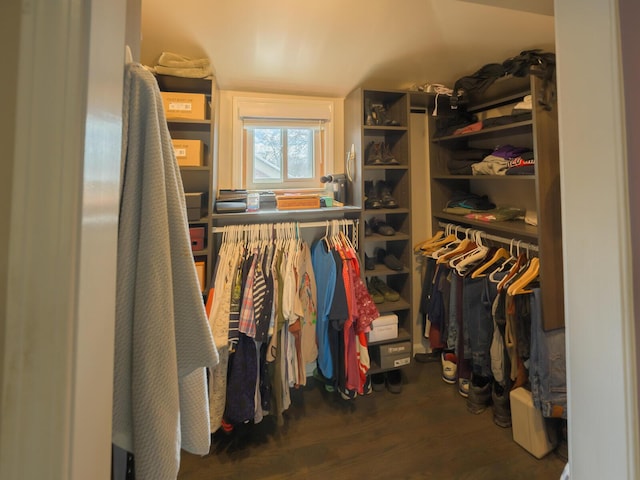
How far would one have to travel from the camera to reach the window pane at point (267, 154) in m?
2.22

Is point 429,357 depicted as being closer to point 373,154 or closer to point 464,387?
point 464,387

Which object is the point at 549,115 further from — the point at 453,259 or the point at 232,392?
the point at 232,392

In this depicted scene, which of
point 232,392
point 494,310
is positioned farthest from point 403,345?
point 232,392

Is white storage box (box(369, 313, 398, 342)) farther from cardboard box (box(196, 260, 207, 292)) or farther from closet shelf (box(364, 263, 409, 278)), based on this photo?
cardboard box (box(196, 260, 207, 292))

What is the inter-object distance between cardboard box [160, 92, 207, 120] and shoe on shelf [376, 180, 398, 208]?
1.30 metres

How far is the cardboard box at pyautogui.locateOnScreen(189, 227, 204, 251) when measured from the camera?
67.1 inches

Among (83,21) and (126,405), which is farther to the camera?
(126,405)

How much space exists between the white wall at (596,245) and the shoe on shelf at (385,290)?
1.41m

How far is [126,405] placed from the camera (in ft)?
1.77

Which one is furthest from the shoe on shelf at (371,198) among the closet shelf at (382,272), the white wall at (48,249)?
the white wall at (48,249)

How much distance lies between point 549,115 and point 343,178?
1.25 metres

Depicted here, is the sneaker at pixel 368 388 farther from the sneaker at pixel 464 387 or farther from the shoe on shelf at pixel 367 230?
the shoe on shelf at pixel 367 230

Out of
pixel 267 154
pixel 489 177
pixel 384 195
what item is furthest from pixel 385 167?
pixel 267 154

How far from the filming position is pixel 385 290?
2219mm
